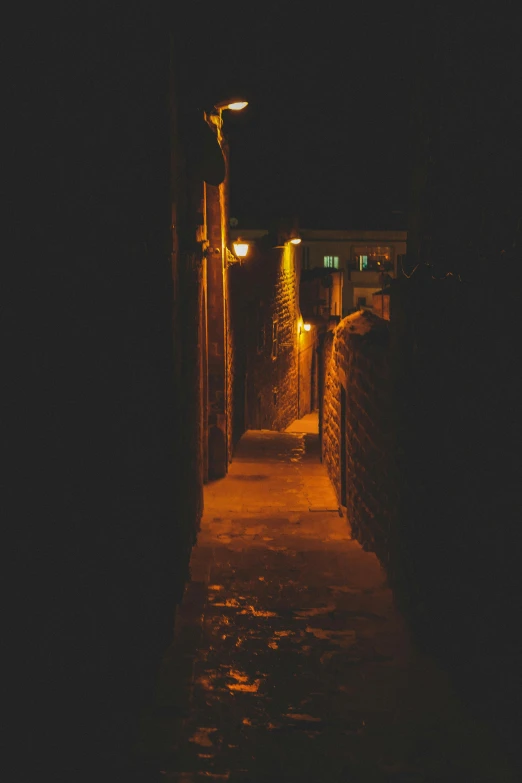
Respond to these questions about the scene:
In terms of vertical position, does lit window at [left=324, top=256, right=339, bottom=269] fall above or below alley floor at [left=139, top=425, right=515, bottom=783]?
above

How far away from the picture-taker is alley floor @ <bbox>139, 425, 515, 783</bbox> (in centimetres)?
409

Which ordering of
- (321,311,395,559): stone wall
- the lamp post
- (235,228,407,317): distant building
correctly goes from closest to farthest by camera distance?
(321,311,395,559): stone wall
the lamp post
(235,228,407,317): distant building

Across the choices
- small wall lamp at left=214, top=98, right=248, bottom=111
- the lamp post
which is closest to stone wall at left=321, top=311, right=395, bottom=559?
the lamp post

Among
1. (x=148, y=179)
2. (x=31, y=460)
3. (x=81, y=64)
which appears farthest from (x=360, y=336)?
(x=31, y=460)

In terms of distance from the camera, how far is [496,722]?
165 inches

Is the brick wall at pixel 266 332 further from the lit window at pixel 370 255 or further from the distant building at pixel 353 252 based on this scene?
the lit window at pixel 370 255

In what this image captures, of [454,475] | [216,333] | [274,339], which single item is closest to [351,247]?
[274,339]

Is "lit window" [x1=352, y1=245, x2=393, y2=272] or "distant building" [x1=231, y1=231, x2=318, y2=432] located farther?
"lit window" [x1=352, y1=245, x2=393, y2=272]

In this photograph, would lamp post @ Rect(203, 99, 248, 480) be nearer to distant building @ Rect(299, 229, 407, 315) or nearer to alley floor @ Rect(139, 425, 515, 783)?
alley floor @ Rect(139, 425, 515, 783)

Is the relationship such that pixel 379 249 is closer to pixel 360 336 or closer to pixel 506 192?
pixel 360 336

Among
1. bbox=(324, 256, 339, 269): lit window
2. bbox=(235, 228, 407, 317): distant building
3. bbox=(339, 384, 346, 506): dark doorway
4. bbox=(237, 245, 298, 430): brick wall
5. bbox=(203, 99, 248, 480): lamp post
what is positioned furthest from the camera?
bbox=(324, 256, 339, 269): lit window

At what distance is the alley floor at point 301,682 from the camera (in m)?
4.09

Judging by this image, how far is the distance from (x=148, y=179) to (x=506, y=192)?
6.55ft

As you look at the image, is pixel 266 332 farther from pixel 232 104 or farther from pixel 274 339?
pixel 232 104
